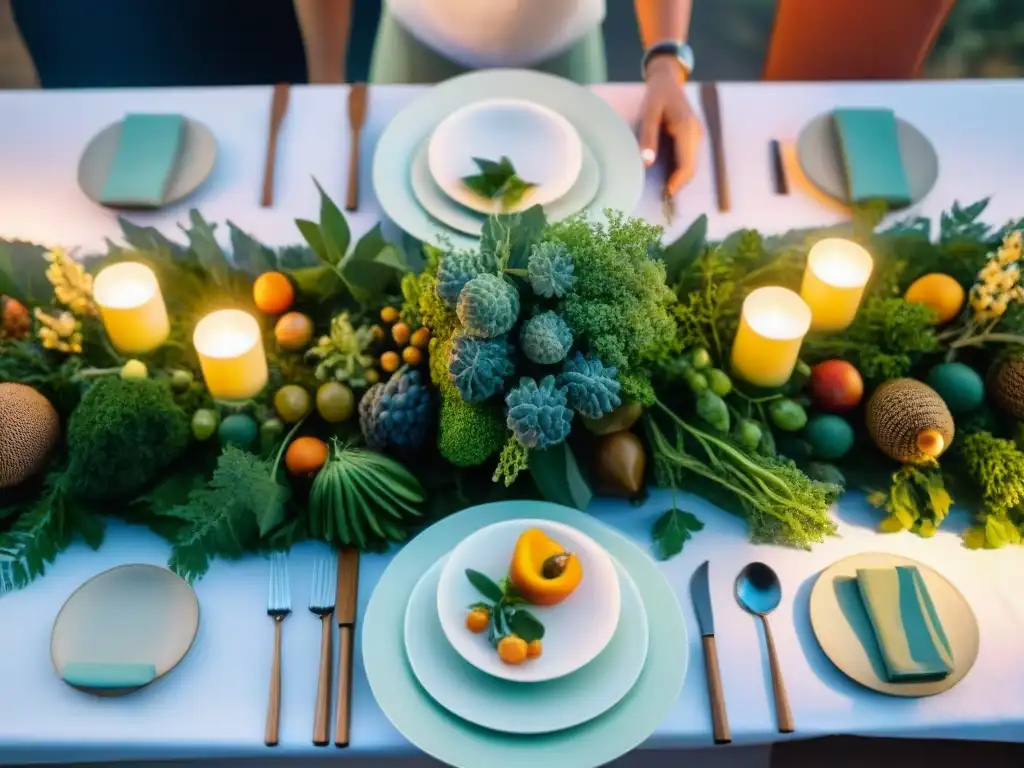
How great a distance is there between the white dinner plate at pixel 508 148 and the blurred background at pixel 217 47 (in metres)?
1.36

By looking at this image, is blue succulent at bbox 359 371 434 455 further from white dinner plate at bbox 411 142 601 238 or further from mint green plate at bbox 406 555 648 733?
white dinner plate at bbox 411 142 601 238

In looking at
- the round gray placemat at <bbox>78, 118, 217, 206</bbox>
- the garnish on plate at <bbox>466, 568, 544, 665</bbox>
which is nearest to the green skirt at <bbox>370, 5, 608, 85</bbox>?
the round gray placemat at <bbox>78, 118, 217, 206</bbox>

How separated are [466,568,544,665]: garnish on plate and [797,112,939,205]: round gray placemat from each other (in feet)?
2.39

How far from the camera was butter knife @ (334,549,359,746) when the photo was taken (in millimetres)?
835

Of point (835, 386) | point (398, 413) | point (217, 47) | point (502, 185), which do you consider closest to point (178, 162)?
point (502, 185)

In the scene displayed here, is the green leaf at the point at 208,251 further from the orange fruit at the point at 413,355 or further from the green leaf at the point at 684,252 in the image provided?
the green leaf at the point at 684,252

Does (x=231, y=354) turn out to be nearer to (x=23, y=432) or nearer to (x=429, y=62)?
(x=23, y=432)

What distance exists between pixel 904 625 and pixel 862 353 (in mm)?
300

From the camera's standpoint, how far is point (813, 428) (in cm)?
99

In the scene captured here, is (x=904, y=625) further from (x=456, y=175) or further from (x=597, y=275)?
(x=456, y=175)

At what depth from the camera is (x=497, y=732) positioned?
82 centimetres

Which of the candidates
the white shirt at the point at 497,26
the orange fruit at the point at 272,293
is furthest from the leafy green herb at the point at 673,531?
the white shirt at the point at 497,26

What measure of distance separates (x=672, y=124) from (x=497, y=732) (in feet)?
2.80

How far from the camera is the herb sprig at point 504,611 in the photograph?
0.85 meters
